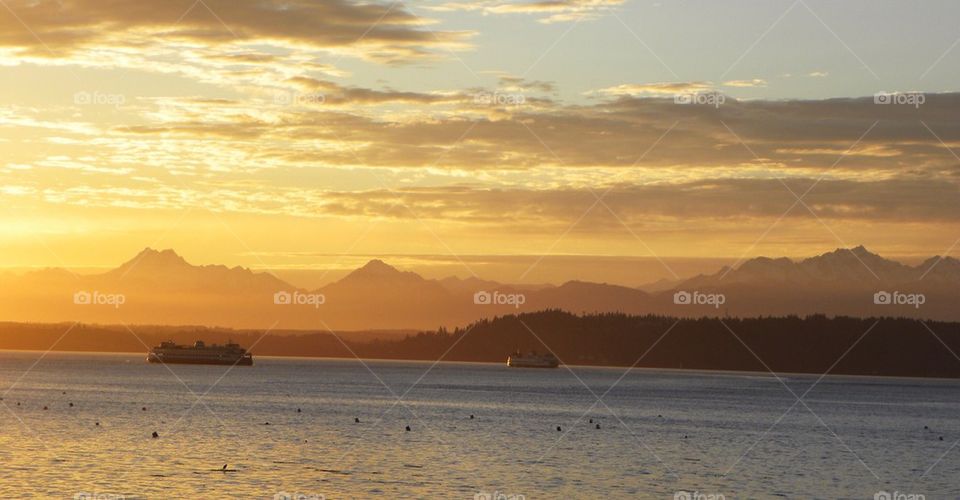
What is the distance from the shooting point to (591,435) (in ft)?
411

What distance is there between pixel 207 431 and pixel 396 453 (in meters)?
26.3

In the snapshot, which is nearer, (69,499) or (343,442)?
(69,499)

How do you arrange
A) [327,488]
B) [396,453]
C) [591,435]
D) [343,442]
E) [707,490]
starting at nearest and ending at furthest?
[327,488]
[707,490]
[396,453]
[343,442]
[591,435]

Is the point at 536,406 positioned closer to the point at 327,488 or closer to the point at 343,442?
the point at 343,442

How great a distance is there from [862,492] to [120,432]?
67.7m

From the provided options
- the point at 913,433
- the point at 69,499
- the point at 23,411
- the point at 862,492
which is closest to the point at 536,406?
the point at 913,433

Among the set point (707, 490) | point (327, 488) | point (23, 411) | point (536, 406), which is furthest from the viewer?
point (536, 406)

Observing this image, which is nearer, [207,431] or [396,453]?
[396,453]

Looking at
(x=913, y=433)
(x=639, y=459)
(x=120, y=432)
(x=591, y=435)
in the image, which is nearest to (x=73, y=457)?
(x=120, y=432)

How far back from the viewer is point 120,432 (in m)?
113

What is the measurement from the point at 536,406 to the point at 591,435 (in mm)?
60141

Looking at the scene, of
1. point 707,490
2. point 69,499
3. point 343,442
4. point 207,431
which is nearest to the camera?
point 69,499

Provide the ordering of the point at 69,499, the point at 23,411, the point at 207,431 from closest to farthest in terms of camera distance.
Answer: the point at 69,499 → the point at 207,431 → the point at 23,411

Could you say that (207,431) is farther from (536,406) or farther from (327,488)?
(536,406)
